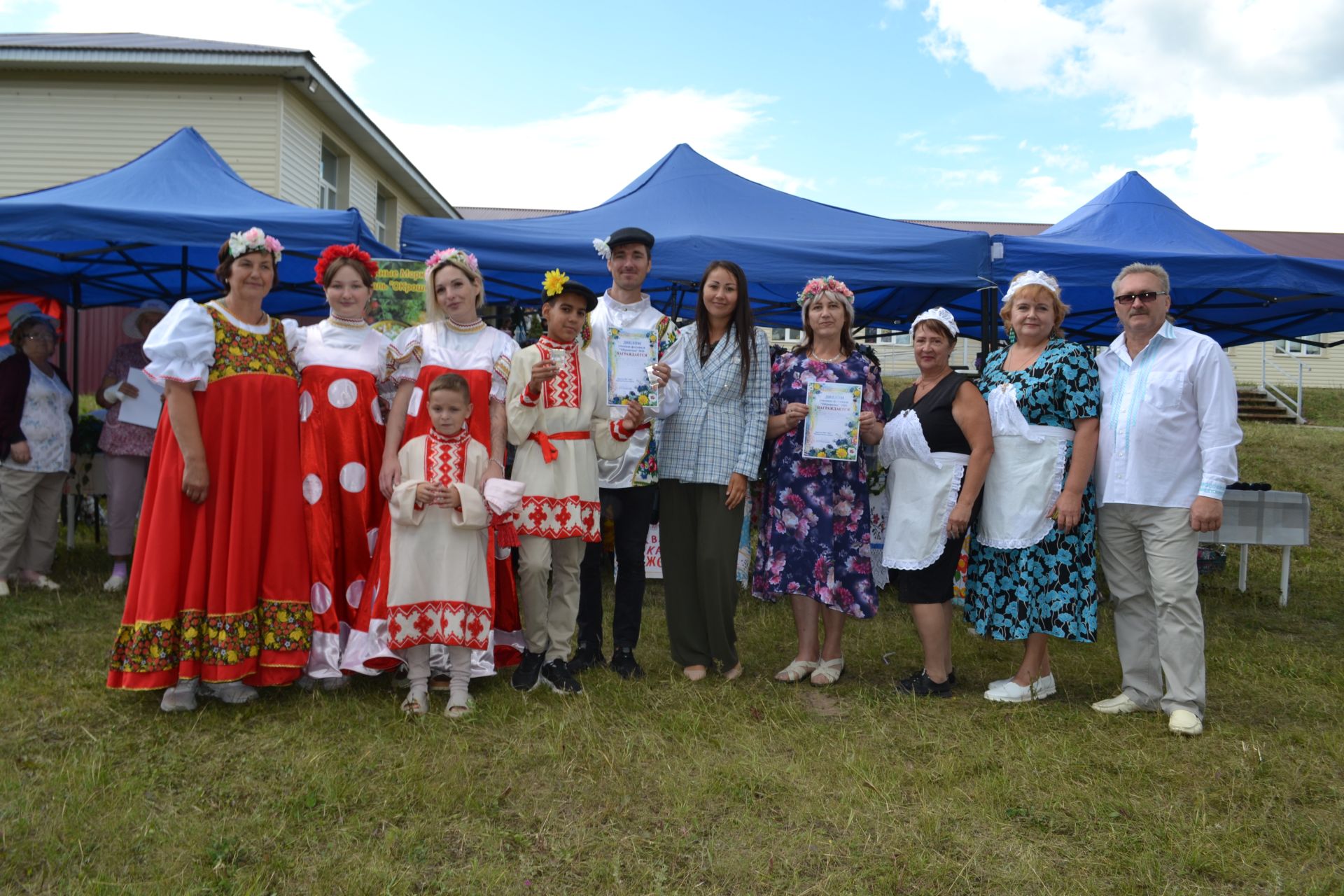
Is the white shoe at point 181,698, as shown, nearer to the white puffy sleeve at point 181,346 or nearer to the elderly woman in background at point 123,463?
the white puffy sleeve at point 181,346

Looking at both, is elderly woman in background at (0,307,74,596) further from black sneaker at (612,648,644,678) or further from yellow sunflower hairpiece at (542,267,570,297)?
yellow sunflower hairpiece at (542,267,570,297)

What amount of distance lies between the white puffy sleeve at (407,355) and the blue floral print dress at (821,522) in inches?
62.8

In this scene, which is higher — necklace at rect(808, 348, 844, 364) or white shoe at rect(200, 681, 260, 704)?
→ necklace at rect(808, 348, 844, 364)

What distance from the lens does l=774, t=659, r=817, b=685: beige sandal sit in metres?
4.21

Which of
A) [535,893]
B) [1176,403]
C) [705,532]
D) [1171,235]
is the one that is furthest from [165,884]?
[1171,235]

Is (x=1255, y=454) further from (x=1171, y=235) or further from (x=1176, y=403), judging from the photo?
(x=1176, y=403)

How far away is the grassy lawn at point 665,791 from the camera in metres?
2.48

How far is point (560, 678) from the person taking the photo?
3.88m

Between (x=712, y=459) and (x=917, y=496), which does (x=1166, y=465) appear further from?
(x=712, y=459)

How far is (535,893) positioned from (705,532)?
190cm

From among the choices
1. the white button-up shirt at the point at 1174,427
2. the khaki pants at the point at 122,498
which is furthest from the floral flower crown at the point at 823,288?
the khaki pants at the point at 122,498

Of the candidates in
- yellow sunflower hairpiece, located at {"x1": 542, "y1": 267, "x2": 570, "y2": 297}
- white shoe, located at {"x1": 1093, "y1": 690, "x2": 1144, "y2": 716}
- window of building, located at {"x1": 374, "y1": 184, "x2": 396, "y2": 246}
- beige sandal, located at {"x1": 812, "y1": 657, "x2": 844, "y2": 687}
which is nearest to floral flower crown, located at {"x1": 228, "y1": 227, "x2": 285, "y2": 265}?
yellow sunflower hairpiece, located at {"x1": 542, "y1": 267, "x2": 570, "y2": 297}

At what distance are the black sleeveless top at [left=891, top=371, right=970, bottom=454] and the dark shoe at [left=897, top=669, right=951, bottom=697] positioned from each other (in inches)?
39.8

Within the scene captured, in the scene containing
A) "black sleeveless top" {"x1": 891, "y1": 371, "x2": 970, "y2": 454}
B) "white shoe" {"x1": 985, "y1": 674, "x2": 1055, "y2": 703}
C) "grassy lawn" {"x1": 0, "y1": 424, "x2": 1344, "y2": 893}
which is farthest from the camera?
"white shoe" {"x1": 985, "y1": 674, "x2": 1055, "y2": 703}
